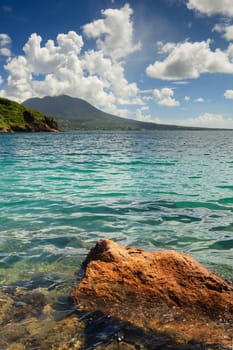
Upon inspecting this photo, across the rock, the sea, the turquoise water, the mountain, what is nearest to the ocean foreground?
the rock

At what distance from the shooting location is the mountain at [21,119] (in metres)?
167

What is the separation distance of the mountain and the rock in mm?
160530

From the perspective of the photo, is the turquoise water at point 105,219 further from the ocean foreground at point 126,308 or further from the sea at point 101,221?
the ocean foreground at point 126,308

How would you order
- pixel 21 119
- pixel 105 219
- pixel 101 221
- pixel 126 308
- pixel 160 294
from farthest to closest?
pixel 21 119
pixel 105 219
pixel 101 221
pixel 160 294
pixel 126 308

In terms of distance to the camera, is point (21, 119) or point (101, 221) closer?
point (101, 221)

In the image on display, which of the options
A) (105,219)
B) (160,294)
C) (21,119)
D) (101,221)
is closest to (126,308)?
(160,294)

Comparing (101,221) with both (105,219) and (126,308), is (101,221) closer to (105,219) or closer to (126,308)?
(105,219)

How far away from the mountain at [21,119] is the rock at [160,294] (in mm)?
160530

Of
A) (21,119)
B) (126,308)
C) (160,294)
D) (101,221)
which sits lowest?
(101,221)

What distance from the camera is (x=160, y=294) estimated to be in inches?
230

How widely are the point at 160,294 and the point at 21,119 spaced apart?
183 meters

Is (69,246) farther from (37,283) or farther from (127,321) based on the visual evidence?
(127,321)

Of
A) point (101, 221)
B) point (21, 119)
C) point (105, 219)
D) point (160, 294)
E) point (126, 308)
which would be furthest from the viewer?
point (21, 119)

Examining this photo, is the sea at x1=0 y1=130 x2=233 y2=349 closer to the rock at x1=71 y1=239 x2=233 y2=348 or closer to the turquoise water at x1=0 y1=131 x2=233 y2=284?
the turquoise water at x1=0 y1=131 x2=233 y2=284
